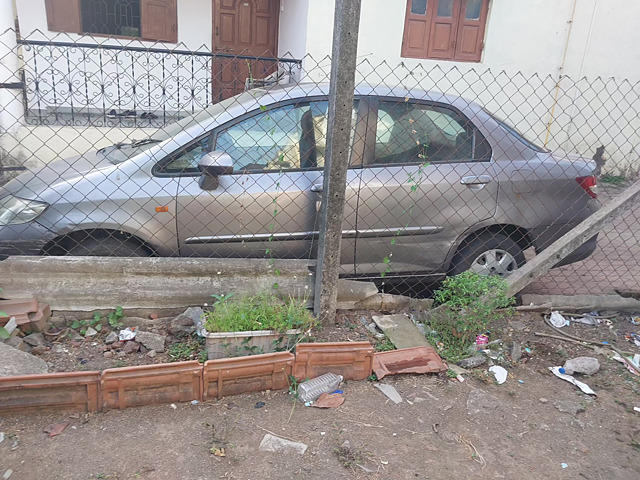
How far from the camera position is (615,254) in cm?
620

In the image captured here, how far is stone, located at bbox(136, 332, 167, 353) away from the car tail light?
3498 millimetres

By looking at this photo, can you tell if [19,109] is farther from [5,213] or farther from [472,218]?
[472,218]

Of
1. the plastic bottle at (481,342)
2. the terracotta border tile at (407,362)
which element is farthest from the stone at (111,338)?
the plastic bottle at (481,342)

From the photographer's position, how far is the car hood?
12.1 ft

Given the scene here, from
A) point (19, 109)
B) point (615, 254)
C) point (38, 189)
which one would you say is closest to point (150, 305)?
point (38, 189)

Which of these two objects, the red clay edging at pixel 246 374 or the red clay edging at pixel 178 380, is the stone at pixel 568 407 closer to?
the red clay edging at pixel 178 380

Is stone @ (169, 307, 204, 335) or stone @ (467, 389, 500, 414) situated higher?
stone @ (169, 307, 204, 335)

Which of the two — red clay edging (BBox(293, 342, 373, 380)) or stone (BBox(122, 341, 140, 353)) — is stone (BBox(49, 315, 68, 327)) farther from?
red clay edging (BBox(293, 342, 373, 380))

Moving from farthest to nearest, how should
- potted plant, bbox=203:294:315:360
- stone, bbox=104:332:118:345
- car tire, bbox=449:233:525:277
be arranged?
car tire, bbox=449:233:525:277 → stone, bbox=104:332:118:345 → potted plant, bbox=203:294:315:360

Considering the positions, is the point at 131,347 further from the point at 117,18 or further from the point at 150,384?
the point at 117,18

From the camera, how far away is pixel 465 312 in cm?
343

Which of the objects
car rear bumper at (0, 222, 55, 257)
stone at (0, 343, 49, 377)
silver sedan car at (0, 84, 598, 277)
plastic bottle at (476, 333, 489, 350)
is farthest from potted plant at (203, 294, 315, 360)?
car rear bumper at (0, 222, 55, 257)

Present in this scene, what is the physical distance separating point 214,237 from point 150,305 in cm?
67

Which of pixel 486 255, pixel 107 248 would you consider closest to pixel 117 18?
pixel 107 248
